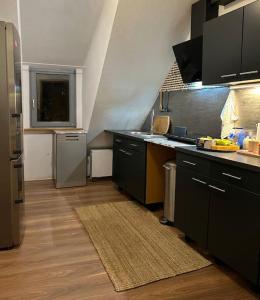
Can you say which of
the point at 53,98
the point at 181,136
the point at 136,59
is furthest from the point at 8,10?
the point at 181,136

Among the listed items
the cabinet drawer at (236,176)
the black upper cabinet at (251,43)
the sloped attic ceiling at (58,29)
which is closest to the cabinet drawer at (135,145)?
the cabinet drawer at (236,176)

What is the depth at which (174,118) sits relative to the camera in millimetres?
3930

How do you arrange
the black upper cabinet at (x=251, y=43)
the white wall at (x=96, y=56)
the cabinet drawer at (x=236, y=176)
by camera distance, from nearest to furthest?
1. the cabinet drawer at (x=236, y=176)
2. the black upper cabinet at (x=251, y=43)
3. the white wall at (x=96, y=56)

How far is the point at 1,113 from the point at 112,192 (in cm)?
227

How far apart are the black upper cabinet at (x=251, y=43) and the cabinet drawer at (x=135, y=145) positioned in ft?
4.75

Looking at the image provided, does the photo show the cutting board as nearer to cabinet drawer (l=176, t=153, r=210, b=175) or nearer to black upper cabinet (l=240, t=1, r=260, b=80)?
cabinet drawer (l=176, t=153, r=210, b=175)

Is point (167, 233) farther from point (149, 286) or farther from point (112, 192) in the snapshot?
point (112, 192)

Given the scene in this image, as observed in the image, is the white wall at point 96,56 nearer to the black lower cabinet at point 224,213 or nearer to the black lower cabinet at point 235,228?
the black lower cabinet at point 224,213

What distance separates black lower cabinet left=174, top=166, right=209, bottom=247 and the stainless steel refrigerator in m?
1.42

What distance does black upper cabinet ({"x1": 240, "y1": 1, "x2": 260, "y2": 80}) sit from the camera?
215 centimetres

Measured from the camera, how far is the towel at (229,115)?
2.79 meters

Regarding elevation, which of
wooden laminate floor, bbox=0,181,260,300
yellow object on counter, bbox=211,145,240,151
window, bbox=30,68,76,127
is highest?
window, bbox=30,68,76,127

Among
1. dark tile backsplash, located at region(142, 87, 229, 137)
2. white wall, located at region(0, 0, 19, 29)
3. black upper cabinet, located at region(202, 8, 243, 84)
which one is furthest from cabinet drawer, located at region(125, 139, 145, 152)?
white wall, located at region(0, 0, 19, 29)

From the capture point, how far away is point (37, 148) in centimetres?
470
